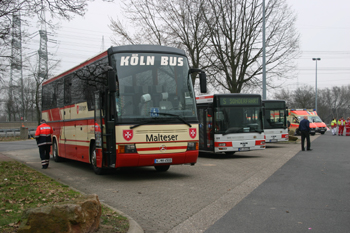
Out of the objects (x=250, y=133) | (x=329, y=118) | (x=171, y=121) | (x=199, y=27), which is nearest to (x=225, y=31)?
(x=199, y=27)

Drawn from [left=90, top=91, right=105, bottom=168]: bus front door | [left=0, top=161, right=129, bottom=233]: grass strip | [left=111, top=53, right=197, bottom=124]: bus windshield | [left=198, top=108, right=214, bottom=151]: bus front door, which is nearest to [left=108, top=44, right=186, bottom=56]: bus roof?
[left=111, top=53, right=197, bottom=124]: bus windshield

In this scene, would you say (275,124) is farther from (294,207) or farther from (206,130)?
(294,207)

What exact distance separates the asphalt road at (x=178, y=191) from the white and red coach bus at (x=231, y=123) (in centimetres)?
334

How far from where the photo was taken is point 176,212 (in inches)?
280

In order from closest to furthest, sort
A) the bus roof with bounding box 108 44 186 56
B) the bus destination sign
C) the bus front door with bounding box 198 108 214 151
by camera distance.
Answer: the bus roof with bounding box 108 44 186 56, the bus destination sign, the bus front door with bounding box 198 108 214 151

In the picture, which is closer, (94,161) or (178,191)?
(178,191)

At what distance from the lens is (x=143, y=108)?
34.6 ft

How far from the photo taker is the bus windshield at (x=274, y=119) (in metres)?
24.7

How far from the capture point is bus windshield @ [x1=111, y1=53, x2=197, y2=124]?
10.5 metres

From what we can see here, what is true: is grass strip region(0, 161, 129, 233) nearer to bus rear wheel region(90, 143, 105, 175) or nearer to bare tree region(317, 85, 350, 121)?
bus rear wheel region(90, 143, 105, 175)

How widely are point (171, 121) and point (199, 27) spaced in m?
22.0

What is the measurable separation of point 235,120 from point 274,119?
7613 mm

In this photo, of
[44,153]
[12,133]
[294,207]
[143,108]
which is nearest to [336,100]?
[12,133]

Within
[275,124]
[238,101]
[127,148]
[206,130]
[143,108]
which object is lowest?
[127,148]
